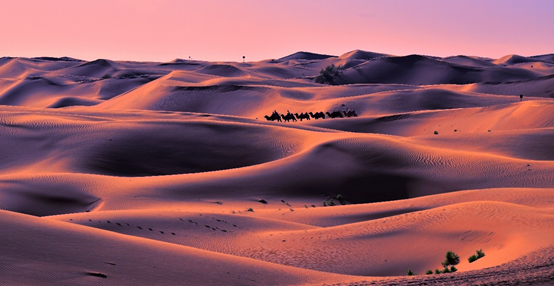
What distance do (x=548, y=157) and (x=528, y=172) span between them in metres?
6.19

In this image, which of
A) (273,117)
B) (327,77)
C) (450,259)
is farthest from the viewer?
(327,77)

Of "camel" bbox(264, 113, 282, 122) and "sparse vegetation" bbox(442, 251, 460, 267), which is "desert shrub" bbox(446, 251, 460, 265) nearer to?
"sparse vegetation" bbox(442, 251, 460, 267)

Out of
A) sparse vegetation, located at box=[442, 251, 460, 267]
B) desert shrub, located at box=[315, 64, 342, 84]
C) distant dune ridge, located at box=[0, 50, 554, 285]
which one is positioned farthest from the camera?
desert shrub, located at box=[315, 64, 342, 84]

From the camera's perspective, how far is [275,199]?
2470 centimetres

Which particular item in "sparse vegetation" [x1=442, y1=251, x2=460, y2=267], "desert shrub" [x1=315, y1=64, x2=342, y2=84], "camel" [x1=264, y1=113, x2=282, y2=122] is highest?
"desert shrub" [x1=315, y1=64, x2=342, y2=84]

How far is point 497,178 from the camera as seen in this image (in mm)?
25781

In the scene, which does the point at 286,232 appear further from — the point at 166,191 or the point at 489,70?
the point at 489,70

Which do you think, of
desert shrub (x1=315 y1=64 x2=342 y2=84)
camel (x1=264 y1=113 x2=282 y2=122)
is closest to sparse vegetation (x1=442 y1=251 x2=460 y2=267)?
camel (x1=264 y1=113 x2=282 y2=122)

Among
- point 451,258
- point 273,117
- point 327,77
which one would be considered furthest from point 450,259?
point 327,77

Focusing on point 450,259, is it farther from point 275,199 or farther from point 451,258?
point 275,199

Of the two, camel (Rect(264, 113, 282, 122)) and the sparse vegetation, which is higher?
camel (Rect(264, 113, 282, 122))

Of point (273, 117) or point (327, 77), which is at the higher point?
point (327, 77)

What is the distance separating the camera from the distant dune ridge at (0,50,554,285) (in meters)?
10.7

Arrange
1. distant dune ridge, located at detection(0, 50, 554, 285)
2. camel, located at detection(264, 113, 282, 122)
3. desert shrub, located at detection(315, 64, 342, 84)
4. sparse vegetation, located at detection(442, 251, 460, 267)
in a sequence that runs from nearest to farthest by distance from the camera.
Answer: distant dune ridge, located at detection(0, 50, 554, 285) → sparse vegetation, located at detection(442, 251, 460, 267) → camel, located at detection(264, 113, 282, 122) → desert shrub, located at detection(315, 64, 342, 84)
